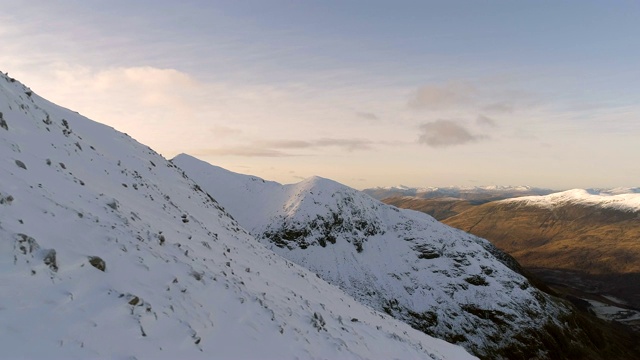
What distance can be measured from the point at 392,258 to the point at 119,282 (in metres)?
58.7

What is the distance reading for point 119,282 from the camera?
8297 millimetres

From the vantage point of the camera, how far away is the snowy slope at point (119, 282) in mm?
6473

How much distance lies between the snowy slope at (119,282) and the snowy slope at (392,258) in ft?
122

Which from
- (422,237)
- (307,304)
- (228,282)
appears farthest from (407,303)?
(228,282)

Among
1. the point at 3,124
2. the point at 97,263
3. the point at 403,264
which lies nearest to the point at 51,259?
the point at 97,263

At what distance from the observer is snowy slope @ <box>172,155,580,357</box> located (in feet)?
170

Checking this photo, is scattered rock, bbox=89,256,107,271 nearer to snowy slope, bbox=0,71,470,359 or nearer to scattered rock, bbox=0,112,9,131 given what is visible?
snowy slope, bbox=0,71,470,359

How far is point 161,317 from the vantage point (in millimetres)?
7934

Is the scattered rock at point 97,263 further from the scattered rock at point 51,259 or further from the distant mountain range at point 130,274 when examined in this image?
the scattered rock at point 51,259

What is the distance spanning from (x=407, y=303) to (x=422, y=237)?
18372 millimetres

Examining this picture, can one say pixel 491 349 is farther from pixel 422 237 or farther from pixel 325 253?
pixel 325 253

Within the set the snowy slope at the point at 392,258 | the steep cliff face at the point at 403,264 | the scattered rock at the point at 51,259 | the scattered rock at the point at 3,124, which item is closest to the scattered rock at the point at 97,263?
the scattered rock at the point at 51,259

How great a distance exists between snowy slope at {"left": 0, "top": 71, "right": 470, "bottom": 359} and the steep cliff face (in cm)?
3721

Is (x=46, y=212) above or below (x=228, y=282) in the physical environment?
above
